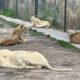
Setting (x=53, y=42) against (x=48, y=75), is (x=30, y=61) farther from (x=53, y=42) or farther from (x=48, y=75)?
(x=53, y=42)

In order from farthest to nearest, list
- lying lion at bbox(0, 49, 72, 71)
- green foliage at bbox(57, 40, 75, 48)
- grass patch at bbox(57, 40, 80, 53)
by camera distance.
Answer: green foliage at bbox(57, 40, 75, 48) < grass patch at bbox(57, 40, 80, 53) < lying lion at bbox(0, 49, 72, 71)

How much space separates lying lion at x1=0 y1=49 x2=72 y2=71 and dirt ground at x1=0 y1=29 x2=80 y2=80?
11cm

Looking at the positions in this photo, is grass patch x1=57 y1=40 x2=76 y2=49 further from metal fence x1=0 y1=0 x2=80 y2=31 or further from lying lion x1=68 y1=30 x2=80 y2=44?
metal fence x1=0 y1=0 x2=80 y2=31

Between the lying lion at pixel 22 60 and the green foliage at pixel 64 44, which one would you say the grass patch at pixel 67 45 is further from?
the lying lion at pixel 22 60

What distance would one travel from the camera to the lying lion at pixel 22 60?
9367 millimetres

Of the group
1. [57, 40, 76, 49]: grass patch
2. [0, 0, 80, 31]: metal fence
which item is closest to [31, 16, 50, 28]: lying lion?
[0, 0, 80, 31]: metal fence

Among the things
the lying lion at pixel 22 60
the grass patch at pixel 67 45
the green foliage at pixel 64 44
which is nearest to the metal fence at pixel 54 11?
the green foliage at pixel 64 44

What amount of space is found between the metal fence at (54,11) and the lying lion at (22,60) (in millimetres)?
9893

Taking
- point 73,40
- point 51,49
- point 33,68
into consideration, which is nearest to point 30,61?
point 33,68

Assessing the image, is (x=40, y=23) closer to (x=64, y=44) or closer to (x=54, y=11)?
(x=54, y=11)

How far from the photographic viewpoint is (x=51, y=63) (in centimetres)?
1049

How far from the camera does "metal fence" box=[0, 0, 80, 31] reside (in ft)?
65.0

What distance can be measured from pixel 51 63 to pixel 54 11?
42.0 ft

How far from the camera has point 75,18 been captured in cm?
1972
